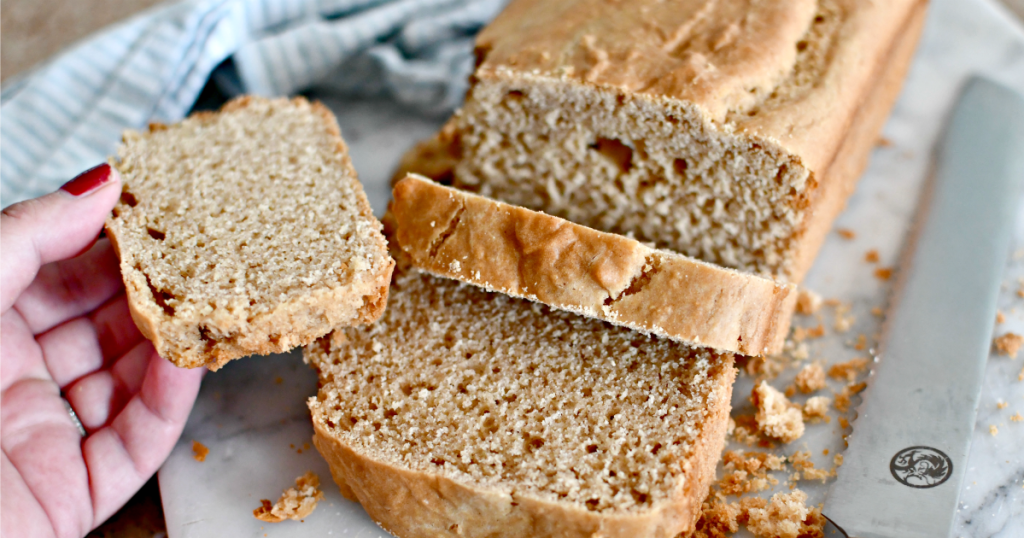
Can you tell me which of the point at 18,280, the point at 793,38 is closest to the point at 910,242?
the point at 793,38

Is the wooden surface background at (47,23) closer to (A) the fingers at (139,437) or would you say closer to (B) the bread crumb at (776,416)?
(A) the fingers at (139,437)

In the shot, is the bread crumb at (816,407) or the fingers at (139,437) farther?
the bread crumb at (816,407)

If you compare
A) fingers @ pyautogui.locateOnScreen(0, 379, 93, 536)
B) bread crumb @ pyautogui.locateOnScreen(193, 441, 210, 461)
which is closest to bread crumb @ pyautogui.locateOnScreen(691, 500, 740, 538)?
bread crumb @ pyautogui.locateOnScreen(193, 441, 210, 461)

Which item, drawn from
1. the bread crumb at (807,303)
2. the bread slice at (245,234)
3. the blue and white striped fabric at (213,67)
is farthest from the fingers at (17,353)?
the bread crumb at (807,303)

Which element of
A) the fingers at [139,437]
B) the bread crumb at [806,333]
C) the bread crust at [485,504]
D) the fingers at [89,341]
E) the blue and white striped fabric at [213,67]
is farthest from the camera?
the blue and white striped fabric at [213,67]

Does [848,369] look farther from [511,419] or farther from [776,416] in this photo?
[511,419]

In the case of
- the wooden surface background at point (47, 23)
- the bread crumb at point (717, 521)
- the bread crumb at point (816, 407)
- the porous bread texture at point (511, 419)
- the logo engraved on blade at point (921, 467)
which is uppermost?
the wooden surface background at point (47, 23)

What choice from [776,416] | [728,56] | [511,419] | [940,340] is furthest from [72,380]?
[940,340]
